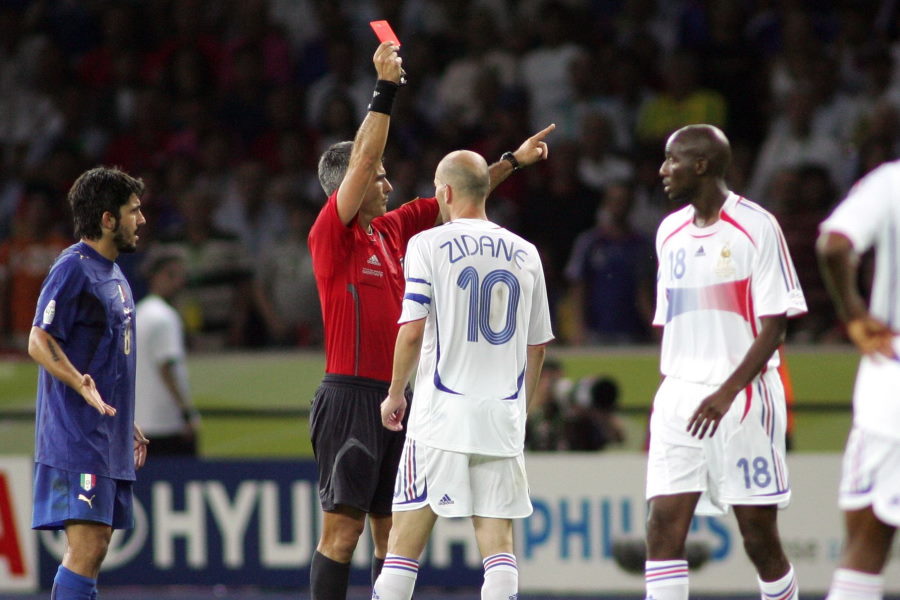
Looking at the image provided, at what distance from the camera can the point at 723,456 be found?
5.81 m

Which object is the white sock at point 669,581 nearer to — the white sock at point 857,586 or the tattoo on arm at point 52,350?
the white sock at point 857,586

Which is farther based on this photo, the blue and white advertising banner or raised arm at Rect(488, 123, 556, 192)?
the blue and white advertising banner

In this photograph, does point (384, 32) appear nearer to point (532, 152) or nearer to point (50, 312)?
point (532, 152)

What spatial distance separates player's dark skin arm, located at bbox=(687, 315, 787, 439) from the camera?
5637 mm

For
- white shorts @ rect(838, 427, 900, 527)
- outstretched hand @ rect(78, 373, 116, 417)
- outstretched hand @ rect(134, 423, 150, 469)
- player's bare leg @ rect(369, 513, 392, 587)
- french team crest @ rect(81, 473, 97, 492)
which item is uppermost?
outstretched hand @ rect(78, 373, 116, 417)

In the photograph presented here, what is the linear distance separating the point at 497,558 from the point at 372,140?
190 cm

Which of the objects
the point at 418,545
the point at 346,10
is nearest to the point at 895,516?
the point at 418,545

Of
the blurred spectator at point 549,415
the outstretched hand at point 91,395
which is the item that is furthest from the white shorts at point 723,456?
the blurred spectator at point 549,415

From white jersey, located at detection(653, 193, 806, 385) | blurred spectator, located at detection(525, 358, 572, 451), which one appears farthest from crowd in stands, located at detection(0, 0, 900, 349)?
white jersey, located at detection(653, 193, 806, 385)

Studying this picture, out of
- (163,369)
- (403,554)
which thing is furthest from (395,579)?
(163,369)

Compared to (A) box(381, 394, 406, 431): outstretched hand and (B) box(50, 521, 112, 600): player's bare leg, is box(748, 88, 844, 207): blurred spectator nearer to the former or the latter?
(A) box(381, 394, 406, 431): outstretched hand

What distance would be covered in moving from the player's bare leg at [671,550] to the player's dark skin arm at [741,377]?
0.33 metres

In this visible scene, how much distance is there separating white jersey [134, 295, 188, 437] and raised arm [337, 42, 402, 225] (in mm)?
4520

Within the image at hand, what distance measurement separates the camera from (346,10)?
13.7 meters
